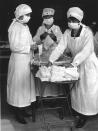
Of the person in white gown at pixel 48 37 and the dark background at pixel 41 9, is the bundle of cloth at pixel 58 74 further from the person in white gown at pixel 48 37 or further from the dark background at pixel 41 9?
the dark background at pixel 41 9

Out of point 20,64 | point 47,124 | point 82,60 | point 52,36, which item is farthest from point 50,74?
point 52,36

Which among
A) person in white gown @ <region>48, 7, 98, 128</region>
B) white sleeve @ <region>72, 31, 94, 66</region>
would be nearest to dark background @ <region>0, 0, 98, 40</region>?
person in white gown @ <region>48, 7, 98, 128</region>

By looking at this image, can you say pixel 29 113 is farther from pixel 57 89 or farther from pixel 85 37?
pixel 85 37

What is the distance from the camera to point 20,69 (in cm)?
454

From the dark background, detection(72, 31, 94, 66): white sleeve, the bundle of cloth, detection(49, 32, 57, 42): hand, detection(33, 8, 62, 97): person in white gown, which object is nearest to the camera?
the bundle of cloth

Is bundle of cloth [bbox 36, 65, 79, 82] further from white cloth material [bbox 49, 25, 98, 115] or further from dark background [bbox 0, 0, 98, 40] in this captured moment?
dark background [bbox 0, 0, 98, 40]

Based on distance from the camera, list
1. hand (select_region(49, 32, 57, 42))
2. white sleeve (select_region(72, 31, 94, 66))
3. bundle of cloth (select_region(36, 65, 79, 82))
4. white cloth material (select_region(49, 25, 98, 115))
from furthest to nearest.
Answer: hand (select_region(49, 32, 57, 42)) < white cloth material (select_region(49, 25, 98, 115)) < white sleeve (select_region(72, 31, 94, 66)) < bundle of cloth (select_region(36, 65, 79, 82))

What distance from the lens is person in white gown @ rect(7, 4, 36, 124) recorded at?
4.36m

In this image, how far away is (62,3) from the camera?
7434mm

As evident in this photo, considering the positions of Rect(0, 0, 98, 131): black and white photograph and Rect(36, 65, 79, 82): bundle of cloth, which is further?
Rect(0, 0, 98, 131): black and white photograph

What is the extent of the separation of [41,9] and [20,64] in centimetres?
316

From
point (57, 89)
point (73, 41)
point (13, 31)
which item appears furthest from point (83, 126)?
point (13, 31)

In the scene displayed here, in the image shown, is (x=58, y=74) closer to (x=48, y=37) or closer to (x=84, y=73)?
(x=84, y=73)

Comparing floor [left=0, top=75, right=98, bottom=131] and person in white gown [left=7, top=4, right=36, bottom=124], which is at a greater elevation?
person in white gown [left=7, top=4, right=36, bottom=124]
